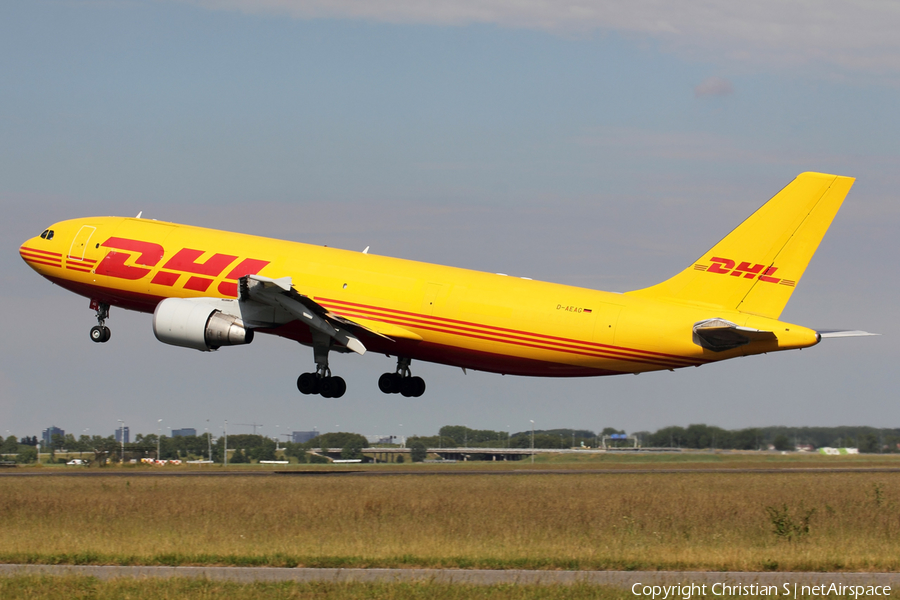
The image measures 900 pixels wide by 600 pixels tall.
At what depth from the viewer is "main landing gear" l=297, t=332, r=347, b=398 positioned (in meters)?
45.8

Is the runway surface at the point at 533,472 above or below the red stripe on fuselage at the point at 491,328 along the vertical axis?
below

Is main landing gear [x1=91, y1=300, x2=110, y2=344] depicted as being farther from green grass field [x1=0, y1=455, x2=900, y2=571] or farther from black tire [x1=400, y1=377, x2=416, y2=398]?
black tire [x1=400, y1=377, x2=416, y2=398]

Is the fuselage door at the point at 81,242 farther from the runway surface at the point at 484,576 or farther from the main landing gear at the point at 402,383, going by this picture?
the runway surface at the point at 484,576

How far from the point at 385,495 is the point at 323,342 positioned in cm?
1241

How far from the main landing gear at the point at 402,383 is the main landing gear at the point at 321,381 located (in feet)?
9.87

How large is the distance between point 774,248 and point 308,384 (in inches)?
828

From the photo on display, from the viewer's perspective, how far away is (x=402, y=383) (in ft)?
158

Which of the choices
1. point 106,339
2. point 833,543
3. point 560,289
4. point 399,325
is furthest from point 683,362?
point 106,339

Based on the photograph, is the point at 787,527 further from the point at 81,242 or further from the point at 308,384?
the point at 81,242

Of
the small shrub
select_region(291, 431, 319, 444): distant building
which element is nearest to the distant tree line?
select_region(291, 431, 319, 444): distant building

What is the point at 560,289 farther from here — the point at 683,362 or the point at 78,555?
the point at 78,555

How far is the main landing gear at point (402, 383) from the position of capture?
48.1 m

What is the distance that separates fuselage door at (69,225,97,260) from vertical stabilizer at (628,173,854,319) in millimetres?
27909

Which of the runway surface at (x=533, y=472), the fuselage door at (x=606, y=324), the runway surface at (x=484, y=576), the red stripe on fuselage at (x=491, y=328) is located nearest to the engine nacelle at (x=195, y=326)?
the red stripe on fuselage at (x=491, y=328)
